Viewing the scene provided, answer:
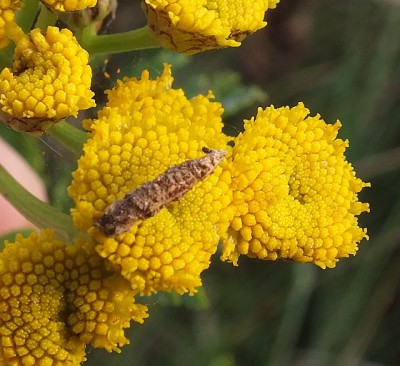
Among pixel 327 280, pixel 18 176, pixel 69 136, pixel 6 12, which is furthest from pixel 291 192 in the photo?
pixel 327 280

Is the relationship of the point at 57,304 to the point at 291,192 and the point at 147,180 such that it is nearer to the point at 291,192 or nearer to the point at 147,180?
the point at 147,180

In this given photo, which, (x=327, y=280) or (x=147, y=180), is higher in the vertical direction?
(x=147, y=180)

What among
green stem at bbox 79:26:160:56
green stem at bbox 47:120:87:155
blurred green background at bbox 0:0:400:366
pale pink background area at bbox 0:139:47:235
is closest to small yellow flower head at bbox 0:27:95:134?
green stem at bbox 47:120:87:155

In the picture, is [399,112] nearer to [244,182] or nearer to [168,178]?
[244,182]

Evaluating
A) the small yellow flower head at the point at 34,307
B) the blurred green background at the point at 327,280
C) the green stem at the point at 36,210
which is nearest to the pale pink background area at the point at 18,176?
the blurred green background at the point at 327,280

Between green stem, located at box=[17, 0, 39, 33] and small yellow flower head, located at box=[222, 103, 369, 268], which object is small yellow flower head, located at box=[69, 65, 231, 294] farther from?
green stem, located at box=[17, 0, 39, 33]
